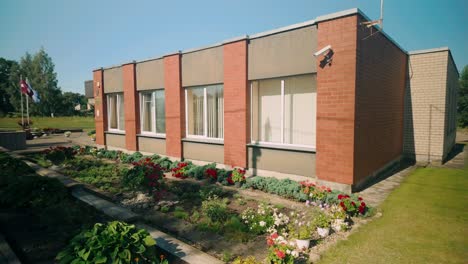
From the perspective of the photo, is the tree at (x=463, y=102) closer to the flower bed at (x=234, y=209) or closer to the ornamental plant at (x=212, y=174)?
the flower bed at (x=234, y=209)

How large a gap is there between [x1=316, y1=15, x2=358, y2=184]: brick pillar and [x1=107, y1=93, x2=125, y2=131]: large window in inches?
482

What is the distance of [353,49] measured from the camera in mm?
6840

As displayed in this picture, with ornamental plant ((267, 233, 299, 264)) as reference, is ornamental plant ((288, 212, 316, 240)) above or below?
below

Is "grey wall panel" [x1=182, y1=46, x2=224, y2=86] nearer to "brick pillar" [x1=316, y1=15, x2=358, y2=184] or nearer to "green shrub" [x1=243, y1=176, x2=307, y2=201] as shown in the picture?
"brick pillar" [x1=316, y1=15, x2=358, y2=184]

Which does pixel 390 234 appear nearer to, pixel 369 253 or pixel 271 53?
pixel 369 253

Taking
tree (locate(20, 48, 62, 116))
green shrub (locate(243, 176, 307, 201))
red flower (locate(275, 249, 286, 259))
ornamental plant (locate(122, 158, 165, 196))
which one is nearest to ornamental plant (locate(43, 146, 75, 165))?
ornamental plant (locate(122, 158, 165, 196))

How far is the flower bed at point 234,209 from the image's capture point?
4.43 m

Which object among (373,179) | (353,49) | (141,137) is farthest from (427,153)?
(141,137)

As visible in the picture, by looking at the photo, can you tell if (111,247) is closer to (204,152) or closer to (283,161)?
(283,161)

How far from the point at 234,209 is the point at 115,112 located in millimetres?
12891

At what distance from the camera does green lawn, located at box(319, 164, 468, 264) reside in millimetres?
4051

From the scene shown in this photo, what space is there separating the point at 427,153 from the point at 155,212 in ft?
39.3

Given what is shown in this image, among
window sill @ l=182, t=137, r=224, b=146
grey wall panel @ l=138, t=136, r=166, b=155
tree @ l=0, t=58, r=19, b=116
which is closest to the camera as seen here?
window sill @ l=182, t=137, r=224, b=146

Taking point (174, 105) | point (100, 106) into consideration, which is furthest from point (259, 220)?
point (100, 106)
